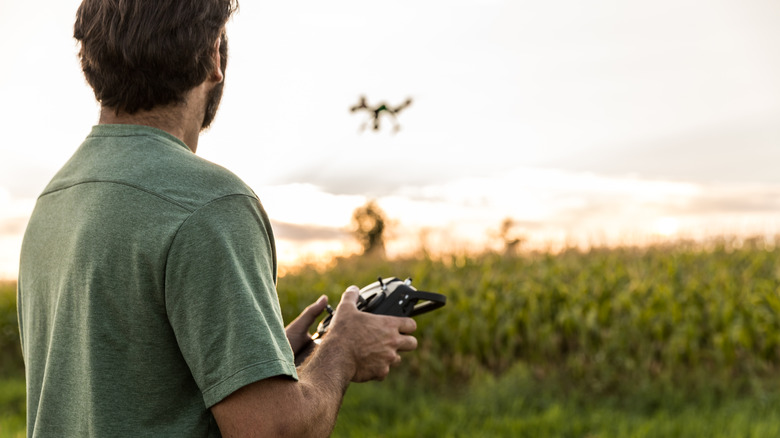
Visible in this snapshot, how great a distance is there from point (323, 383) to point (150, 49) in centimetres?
110

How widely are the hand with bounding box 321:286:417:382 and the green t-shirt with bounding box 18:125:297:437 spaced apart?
29 centimetres

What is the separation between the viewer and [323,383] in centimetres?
197

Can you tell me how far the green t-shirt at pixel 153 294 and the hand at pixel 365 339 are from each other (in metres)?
0.29

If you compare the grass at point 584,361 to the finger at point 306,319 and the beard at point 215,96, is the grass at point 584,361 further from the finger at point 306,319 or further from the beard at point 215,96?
the beard at point 215,96

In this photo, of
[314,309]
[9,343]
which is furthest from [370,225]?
[314,309]

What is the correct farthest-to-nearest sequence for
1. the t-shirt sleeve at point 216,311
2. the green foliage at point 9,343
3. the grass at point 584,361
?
the green foliage at point 9,343 < the grass at point 584,361 < the t-shirt sleeve at point 216,311

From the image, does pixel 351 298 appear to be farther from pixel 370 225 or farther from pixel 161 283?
pixel 370 225

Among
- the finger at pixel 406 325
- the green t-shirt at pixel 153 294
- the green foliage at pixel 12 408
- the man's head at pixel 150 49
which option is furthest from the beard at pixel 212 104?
the green foliage at pixel 12 408

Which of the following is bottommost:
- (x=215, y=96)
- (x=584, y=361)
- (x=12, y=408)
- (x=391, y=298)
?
(x=12, y=408)

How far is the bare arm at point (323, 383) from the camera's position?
69.3 inches

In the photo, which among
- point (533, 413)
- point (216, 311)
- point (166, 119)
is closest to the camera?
point (216, 311)

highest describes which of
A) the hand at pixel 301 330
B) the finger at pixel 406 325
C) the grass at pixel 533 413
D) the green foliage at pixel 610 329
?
the finger at pixel 406 325

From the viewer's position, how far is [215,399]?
5.71 feet

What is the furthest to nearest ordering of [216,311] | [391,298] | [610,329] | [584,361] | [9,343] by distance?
[9,343] → [610,329] → [584,361] → [391,298] → [216,311]
